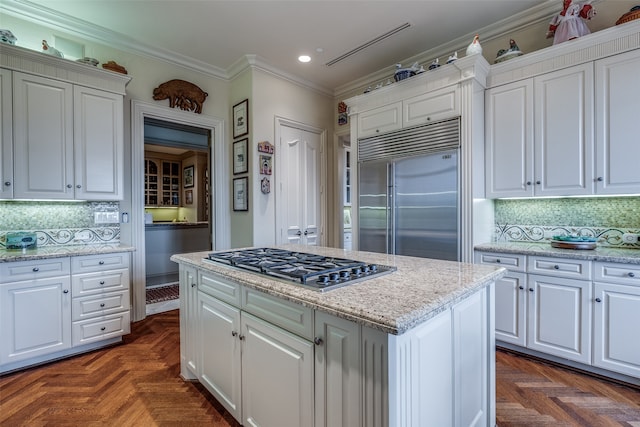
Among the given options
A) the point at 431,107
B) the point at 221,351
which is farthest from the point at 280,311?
the point at 431,107

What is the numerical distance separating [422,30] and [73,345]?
4256 millimetres

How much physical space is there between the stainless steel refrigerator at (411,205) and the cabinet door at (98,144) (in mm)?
2504

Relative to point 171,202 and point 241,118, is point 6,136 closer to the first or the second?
point 241,118

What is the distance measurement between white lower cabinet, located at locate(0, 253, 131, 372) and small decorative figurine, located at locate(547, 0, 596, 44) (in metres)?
4.14

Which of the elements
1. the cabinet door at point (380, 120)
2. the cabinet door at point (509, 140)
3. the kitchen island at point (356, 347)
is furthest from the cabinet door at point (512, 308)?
the cabinet door at point (380, 120)

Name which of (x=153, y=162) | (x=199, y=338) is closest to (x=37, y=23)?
(x=199, y=338)

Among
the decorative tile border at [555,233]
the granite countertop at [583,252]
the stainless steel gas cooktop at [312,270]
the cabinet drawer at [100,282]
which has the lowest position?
the cabinet drawer at [100,282]

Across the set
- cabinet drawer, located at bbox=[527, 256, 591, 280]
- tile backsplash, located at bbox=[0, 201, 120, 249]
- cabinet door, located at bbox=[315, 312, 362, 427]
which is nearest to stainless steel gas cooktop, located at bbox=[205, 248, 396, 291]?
cabinet door, located at bbox=[315, 312, 362, 427]

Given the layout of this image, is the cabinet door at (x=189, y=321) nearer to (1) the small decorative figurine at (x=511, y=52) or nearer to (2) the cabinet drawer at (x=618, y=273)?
(2) the cabinet drawer at (x=618, y=273)

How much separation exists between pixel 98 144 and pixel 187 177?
4.60 m

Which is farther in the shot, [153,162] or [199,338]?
[153,162]

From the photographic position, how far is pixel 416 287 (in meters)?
1.21

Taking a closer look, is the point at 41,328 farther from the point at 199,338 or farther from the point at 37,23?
the point at 37,23

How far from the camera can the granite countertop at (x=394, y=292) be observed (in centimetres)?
91
